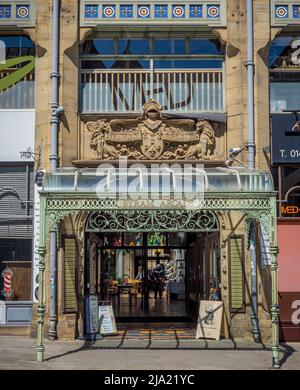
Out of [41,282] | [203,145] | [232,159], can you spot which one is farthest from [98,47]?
[41,282]

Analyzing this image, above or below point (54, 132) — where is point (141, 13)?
above

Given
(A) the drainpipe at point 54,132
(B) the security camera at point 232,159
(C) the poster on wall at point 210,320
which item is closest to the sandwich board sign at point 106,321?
(A) the drainpipe at point 54,132

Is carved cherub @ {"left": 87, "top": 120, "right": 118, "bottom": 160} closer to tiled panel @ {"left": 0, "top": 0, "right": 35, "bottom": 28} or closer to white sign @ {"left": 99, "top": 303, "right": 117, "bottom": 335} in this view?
tiled panel @ {"left": 0, "top": 0, "right": 35, "bottom": 28}

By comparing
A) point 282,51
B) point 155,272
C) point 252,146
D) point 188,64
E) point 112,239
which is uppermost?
point 282,51

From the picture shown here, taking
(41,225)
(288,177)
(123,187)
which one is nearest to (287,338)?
(288,177)

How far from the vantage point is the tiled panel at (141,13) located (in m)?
16.9

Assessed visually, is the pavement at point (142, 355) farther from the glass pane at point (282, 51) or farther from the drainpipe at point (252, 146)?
the glass pane at point (282, 51)

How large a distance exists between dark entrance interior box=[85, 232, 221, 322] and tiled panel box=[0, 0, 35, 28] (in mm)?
5836

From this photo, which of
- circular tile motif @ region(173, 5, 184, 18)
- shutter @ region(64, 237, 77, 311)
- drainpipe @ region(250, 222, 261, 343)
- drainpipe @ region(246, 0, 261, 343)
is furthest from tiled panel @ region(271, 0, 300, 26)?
shutter @ region(64, 237, 77, 311)

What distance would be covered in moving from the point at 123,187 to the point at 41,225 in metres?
1.88

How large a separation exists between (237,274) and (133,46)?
6.64 meters

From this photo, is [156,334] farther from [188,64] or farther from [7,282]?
[188,64]

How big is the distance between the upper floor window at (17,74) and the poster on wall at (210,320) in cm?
691

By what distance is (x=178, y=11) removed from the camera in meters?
17.0
